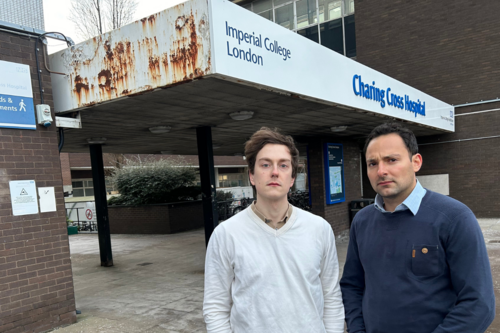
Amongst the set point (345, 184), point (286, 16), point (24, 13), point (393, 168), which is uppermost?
point (286, 16)

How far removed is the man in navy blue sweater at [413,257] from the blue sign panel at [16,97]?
413 cm

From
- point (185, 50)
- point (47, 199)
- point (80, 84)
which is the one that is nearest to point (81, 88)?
point (80, 84)

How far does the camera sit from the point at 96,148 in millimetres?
8852

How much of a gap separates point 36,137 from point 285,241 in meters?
3.98

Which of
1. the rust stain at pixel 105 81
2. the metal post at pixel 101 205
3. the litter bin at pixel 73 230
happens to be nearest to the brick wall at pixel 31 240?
the rust stain at pixel 105 81

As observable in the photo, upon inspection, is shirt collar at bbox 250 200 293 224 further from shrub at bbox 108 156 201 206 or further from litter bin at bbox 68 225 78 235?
Result: litter bin at bbox 68 225 78 235

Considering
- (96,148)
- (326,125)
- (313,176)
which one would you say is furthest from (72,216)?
(326,125)

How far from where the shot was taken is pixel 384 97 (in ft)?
23.8

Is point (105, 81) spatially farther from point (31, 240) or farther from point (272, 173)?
point (272, 173)

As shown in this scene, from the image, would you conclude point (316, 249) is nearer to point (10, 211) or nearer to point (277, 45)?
point (277, 45)

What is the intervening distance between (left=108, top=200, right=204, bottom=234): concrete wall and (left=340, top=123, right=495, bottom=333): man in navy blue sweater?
1225cm

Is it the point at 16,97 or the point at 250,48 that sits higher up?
the point at 250,48

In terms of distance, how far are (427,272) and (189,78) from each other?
9.51 ft

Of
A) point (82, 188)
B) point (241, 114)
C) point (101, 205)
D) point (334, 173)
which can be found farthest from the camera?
point (82, 188)
